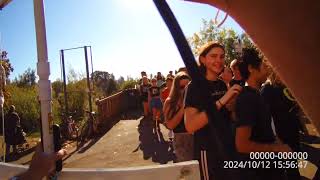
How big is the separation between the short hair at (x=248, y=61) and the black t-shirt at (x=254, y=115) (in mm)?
308

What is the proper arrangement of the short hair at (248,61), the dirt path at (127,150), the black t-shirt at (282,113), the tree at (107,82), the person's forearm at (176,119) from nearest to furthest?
1. the short hair at (248,61)
2. the black t-shirt at (282,113)
3. the person's forearm at (176,119)
4. the dirt path at (127,150)
5. the tree at (107,82)

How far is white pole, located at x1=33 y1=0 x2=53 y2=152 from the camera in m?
1.60

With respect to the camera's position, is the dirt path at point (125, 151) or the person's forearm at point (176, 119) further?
the dirt path at point (125, 151)

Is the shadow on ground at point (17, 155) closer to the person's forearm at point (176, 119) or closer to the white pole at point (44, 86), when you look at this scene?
the person's forearm at point (176, 119)

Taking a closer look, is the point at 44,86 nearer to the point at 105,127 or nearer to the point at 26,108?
the point at 105,127

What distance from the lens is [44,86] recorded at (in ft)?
5.45

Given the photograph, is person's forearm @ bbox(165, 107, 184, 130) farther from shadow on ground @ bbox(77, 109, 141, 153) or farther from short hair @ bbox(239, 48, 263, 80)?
shadow on ground @ bbox(77, 109, 141, 153)

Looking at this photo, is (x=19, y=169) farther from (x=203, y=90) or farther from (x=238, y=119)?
(x=238, y=119)

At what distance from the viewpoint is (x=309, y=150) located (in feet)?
24.8

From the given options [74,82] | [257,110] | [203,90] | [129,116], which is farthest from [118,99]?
[203,90]

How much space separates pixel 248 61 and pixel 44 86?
213 centimetres

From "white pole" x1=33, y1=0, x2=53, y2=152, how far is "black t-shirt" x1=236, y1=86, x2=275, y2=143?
1667mm

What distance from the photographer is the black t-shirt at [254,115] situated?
296 cm

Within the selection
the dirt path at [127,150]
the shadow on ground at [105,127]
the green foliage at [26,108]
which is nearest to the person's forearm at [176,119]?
the dirt path at [127,150]
